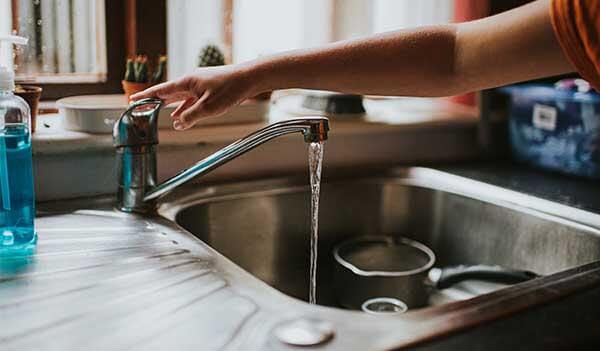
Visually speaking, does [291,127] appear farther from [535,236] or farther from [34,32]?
[34,32]

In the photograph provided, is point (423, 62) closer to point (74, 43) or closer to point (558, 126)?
point (558, 126)

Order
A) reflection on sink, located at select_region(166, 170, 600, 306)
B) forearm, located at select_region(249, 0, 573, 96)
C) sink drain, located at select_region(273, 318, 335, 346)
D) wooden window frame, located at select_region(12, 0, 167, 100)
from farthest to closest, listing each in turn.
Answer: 1. wooden window frame, located at select_region(12, 0, 167, 100)
2. reflection on sink, located at select_region(166, 170, 600, 306)
3. forearm, located at select_region(249, 0, 573, 96)
4. sink drain, located at select_region(273, 318, 335, 346)

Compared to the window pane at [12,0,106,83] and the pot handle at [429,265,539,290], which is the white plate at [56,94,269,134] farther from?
the pot handle at [429,265,539,290]

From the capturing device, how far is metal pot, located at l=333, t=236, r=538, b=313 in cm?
116

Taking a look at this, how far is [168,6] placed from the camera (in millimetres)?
1521

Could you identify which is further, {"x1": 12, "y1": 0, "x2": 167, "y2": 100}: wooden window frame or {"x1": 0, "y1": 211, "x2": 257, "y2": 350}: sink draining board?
{"x1": 12, "y1": 0, "x2": 167, "y2": 100}: wooden window frame

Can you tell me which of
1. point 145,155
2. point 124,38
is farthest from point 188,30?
point 145,155

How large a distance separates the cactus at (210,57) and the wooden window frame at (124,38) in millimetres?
126

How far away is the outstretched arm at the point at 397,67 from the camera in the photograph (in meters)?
0.82

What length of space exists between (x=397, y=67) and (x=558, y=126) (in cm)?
62

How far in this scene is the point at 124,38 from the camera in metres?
1.50

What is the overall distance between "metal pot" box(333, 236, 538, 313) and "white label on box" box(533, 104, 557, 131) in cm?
38

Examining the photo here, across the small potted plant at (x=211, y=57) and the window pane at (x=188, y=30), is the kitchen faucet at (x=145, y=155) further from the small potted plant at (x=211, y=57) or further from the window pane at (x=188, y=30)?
the window pane at (x=188, y=30)

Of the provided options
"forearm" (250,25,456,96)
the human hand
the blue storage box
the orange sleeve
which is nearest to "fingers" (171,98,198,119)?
the human hand
